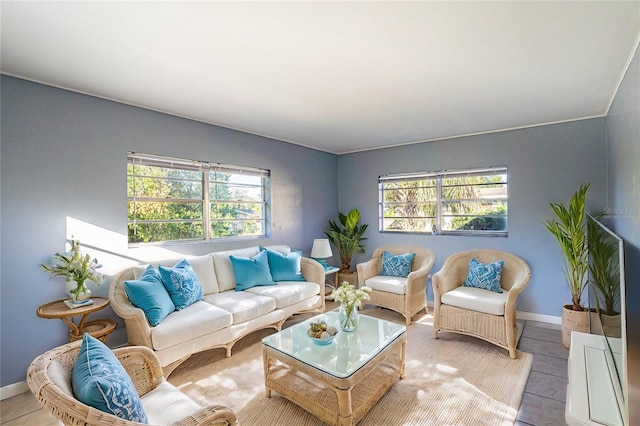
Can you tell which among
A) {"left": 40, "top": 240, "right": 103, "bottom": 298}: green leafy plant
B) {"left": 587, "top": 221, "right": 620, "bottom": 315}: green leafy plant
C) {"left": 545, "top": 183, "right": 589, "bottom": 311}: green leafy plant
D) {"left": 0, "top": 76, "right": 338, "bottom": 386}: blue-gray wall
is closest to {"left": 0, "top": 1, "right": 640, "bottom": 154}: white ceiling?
{"left": 0, "top": 76, "right": 338, "bottom": 386}: blue-gray wall

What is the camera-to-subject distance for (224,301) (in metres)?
3.13

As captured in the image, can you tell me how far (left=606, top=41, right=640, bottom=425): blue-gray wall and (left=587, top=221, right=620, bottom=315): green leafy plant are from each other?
0.10m

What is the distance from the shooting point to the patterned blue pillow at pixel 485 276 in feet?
11.6

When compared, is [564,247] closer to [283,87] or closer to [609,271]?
[609,271]

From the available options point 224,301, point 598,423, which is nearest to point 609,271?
point 598,423

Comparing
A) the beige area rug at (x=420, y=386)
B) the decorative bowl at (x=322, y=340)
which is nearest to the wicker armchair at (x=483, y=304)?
the beige area rug at (x=420, y=386)

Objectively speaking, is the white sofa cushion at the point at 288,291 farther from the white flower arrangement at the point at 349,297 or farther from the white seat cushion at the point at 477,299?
the white seat cushion at the point at 477,299

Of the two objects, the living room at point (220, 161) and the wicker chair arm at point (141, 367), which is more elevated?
the living room at point (220, 161)

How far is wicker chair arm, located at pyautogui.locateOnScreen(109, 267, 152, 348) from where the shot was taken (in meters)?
2.44

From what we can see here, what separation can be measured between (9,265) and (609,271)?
4.08 meters

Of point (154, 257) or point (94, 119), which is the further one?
point (154, 257)

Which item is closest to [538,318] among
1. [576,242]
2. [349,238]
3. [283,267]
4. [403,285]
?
[576,242]

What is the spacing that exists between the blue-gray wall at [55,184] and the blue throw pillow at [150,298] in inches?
20.9

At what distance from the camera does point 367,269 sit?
4371 millimetres
